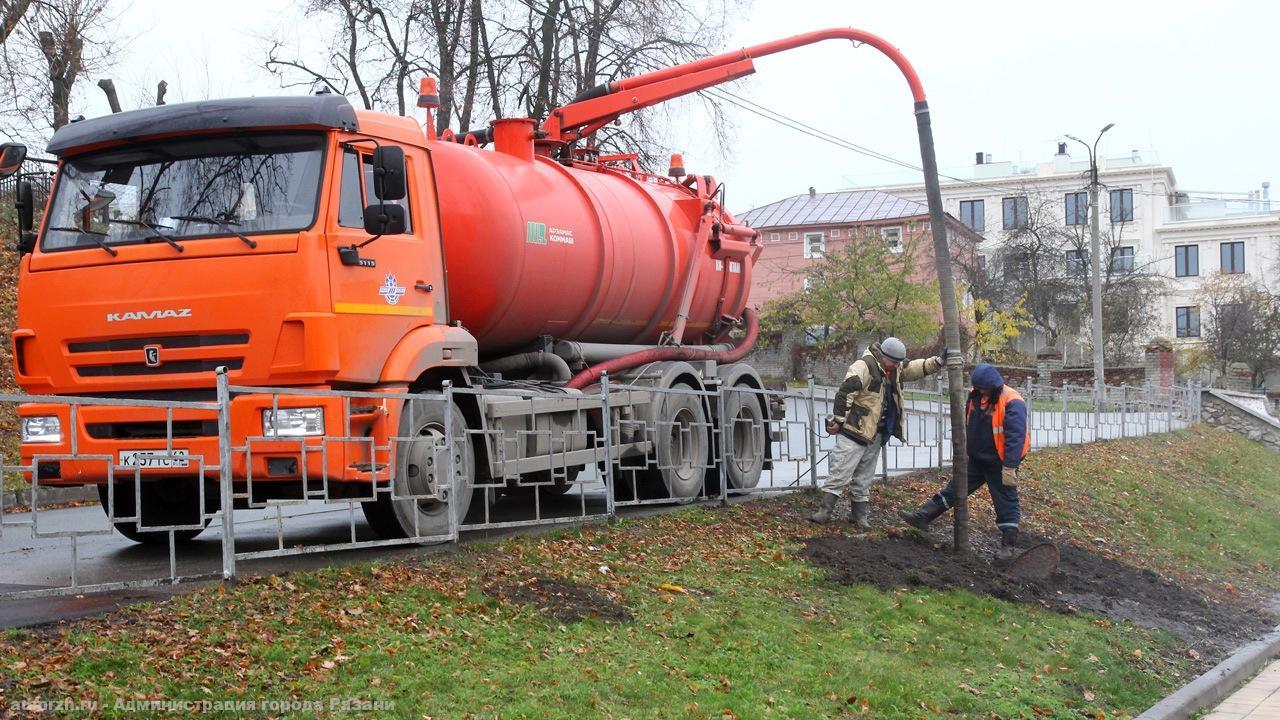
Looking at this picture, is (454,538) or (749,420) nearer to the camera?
(454,538)

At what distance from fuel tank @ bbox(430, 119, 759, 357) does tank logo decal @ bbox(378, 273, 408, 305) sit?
1.16 meters

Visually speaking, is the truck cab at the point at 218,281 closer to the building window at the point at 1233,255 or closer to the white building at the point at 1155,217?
the white building at the point at 1155,217

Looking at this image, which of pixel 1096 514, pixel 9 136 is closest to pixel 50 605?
pixel 1096 514

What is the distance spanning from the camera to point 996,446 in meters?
11.9

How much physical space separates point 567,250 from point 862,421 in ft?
10.5

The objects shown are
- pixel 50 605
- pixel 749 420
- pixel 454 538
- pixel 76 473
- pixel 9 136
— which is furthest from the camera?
pixel 9 136

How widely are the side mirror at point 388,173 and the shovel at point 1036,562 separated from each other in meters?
6.16

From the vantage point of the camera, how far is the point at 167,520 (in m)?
7.98

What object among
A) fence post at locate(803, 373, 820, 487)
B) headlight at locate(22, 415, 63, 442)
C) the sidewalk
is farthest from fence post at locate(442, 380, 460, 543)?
fence post at locate(803, 373, 820, 487)

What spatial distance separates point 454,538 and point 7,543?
328cm

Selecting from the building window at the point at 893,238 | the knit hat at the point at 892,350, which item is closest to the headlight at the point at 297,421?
the knit hat at the point at 892,350

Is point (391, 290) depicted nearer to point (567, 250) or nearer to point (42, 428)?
point (42, 428)

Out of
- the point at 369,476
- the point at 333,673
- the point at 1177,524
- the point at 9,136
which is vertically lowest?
the point at 1177,524

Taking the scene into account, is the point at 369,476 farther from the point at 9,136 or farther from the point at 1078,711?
the point at 9,136
